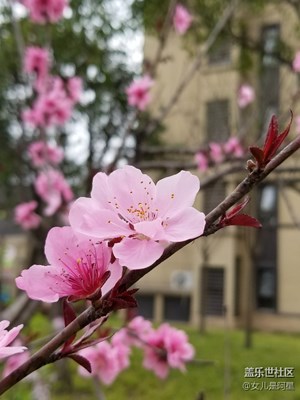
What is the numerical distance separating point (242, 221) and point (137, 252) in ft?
0.25

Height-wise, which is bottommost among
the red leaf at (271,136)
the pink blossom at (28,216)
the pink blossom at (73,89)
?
the red leaf at (271,136)

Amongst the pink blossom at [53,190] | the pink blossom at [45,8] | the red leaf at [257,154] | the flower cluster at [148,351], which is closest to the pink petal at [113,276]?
the red leaf at [257,154]

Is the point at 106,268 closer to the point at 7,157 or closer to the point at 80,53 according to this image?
the point at 80,53

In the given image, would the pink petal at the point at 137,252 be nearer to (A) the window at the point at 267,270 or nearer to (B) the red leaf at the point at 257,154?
(B) the red leaf at the point at 257,154

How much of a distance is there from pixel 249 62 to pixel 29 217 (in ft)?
14.0

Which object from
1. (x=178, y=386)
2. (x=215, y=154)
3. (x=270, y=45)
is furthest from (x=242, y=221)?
(x=270, y=45)

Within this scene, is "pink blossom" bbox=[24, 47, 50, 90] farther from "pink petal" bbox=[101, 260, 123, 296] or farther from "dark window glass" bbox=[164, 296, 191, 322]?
"dark window glass" bbox=[164, 296, 191, 322]

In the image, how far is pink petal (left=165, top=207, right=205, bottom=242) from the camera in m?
0.33

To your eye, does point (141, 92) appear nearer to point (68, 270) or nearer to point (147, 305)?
point (68, 270)

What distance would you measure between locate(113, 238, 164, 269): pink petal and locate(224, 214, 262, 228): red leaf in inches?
2.0

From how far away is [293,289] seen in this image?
811 centimetres

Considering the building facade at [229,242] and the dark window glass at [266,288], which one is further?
the dark window glass at [266,288]

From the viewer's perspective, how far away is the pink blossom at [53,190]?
2111 mm

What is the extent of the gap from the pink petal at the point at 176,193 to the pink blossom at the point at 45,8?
74.7 inches
